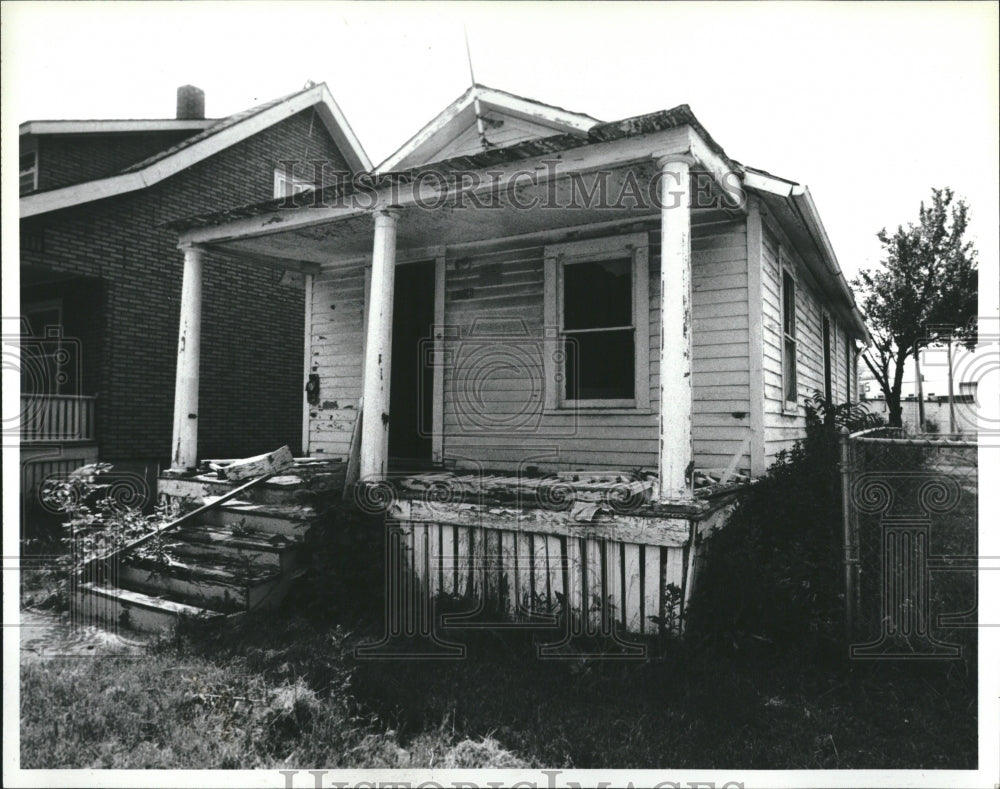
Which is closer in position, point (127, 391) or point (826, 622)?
point (826, 622)

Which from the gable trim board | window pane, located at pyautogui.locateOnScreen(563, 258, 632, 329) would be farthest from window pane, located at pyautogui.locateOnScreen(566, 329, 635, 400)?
the gable trim board

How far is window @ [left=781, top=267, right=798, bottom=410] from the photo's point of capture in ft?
26.1

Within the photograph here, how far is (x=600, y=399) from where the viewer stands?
7.03m

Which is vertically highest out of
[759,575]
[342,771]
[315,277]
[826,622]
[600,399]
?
[315,277]

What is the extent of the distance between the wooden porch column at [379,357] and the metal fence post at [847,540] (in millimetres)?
3637

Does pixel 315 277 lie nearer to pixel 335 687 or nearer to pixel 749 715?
pixel 335 687

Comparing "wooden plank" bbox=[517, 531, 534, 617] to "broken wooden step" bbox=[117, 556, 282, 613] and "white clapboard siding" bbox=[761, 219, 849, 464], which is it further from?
"white clapboard siding" bbox=[761, 219, 849, 464]

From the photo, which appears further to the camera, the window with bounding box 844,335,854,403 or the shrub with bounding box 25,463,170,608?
the window with bounding box 844,335,854,403

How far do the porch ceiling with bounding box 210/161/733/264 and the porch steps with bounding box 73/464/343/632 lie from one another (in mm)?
2726

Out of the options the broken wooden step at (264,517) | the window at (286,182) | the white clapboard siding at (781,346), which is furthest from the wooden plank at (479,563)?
the window at (286,182)

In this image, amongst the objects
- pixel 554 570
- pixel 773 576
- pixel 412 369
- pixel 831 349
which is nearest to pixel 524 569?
pixel 554 570

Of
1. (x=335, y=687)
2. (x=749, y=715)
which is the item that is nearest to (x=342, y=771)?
(x=335, y=687)

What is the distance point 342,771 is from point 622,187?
16.0ft

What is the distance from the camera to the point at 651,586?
455 centimetres
